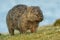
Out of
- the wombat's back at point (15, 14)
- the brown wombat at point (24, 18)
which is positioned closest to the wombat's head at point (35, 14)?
the brown wombat at point (24, 18)

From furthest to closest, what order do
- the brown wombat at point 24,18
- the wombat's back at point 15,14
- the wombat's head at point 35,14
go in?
the wombat's back at point 15,14, the brown wombat at point 24,18, the wombat's head at point 35,14

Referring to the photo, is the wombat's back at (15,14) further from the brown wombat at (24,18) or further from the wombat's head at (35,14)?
the wombat's head at (35,14)

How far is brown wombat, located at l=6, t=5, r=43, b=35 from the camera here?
20405 mm

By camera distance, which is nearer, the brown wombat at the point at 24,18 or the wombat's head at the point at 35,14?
the wombat's head at the point at 35,14

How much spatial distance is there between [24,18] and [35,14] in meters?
1.08

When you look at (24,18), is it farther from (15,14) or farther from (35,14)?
(15,14)

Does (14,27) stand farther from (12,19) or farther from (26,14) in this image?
(26,14)

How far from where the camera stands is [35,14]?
2039 cm

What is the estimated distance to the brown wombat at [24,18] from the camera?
20405 mm

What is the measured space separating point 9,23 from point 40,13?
4.07 meters

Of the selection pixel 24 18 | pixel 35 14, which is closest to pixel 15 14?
pixel 24 18

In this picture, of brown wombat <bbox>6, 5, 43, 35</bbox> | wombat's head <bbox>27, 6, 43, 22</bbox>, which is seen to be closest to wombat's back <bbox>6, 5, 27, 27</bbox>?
brown wombat <bbox>6, 5, 43, 35</bbox>

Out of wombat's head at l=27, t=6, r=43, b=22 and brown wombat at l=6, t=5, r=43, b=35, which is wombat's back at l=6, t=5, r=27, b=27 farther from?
wombat's head at l=27, t=6, r=43, b=22

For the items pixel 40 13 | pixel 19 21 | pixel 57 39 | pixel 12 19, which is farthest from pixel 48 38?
pixel 12 19
